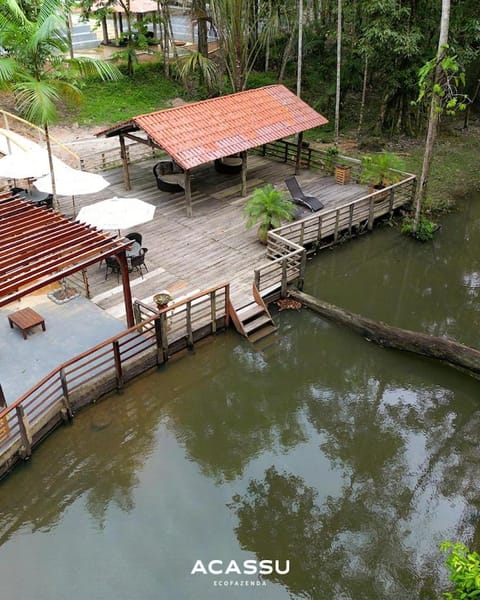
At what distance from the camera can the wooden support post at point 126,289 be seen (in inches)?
452

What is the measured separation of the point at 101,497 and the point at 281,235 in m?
8.55

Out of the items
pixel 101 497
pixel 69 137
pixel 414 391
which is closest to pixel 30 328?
pixel 101 497

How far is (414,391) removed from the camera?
11984mm

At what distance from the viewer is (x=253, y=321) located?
528 inches

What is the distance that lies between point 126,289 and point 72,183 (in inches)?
179

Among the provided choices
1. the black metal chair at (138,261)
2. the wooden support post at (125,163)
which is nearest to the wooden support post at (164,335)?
the black metal chair at (138,261)

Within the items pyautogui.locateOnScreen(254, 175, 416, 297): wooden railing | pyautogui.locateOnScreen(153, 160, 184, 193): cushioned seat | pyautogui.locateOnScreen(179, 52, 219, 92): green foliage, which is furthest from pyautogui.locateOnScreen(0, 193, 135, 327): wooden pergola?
pyautogui.locateOnScreen(179, 52, 219, 92): green foliage

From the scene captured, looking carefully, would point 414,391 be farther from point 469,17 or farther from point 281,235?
point 469,17

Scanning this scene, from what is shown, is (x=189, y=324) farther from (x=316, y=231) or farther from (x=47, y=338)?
(x=316, y=231)

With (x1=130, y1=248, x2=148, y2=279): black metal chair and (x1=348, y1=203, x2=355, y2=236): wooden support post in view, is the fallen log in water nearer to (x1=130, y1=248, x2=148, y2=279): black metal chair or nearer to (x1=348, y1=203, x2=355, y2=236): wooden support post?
(x1=348, y1=203, x2=355, y2=236): wooden support post

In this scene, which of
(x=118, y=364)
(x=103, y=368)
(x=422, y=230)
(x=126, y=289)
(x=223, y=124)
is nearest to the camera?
(x=118, y=364)

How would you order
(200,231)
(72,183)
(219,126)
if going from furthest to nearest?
1. (219,126)
2. (200,231)
3. (72,183)

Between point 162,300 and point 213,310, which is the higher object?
point 162,300

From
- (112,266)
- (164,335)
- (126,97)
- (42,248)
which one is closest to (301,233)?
(112,266)
